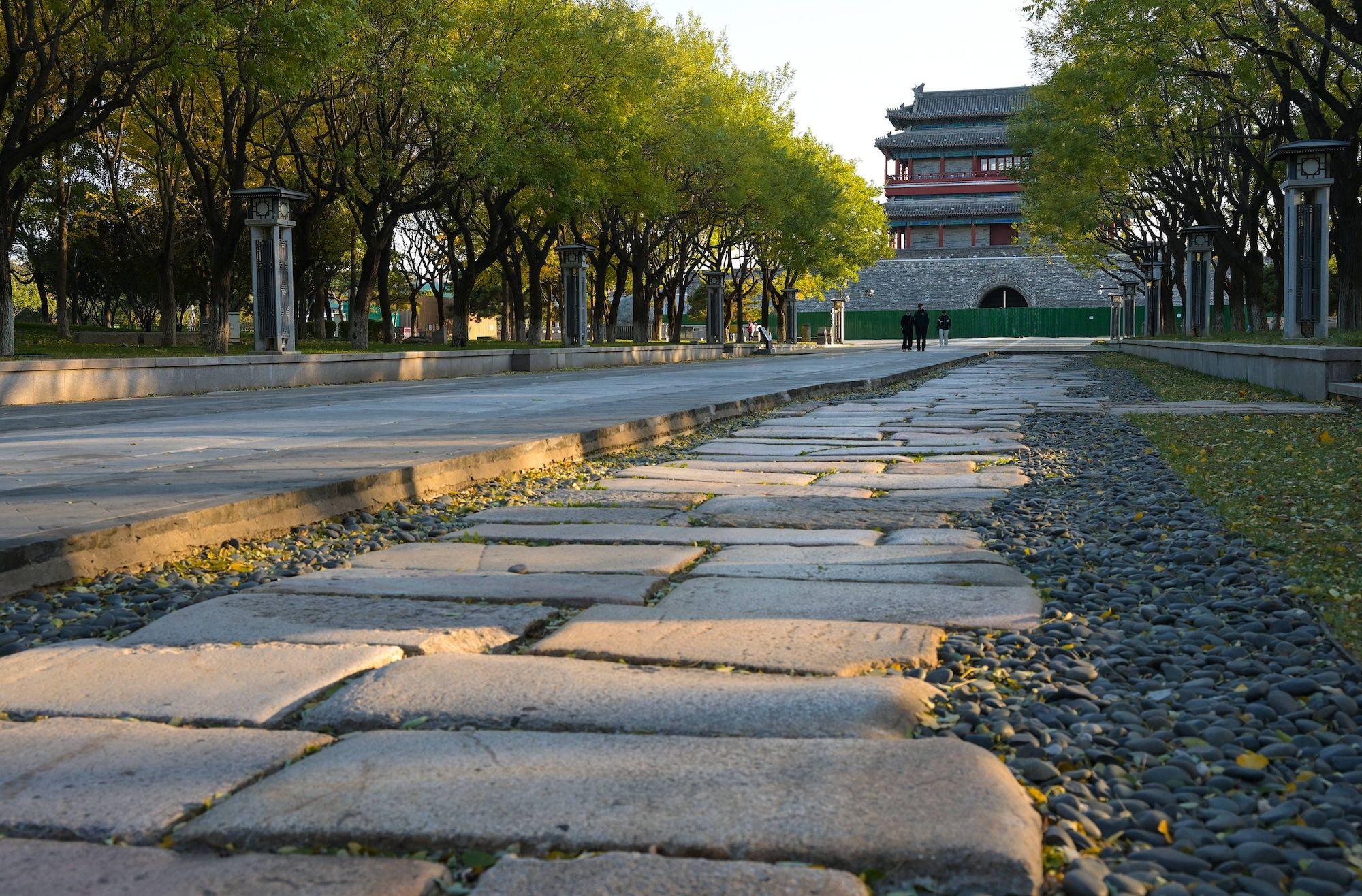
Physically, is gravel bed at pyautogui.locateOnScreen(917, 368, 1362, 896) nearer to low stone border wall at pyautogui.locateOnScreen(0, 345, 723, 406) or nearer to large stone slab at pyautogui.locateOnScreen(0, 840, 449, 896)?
large stone slab at pyautogui.locateOnScreen(0, 840, 449, 896)

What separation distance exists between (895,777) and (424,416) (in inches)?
315

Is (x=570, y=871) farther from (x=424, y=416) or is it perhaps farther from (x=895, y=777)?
(x=424, y=416)

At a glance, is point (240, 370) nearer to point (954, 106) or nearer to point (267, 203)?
point (267, 203)

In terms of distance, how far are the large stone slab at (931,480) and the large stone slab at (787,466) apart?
0.66ft

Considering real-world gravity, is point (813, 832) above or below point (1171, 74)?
below

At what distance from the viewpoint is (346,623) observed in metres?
3.20

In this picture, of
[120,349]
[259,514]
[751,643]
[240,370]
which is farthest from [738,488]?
[120,349]

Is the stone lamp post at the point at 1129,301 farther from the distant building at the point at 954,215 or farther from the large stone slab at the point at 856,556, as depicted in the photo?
the large stone slab at the point at 856,556

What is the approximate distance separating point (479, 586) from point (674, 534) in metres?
1.15

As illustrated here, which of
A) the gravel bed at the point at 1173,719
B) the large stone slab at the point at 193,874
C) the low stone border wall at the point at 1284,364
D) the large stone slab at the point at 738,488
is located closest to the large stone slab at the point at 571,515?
the large stone slab at the point at 738,488

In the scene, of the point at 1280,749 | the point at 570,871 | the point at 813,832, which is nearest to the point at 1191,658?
the point at 1280,749

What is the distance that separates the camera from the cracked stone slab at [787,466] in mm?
6910

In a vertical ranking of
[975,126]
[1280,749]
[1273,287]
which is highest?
[975,126]

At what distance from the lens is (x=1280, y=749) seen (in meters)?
2.28
